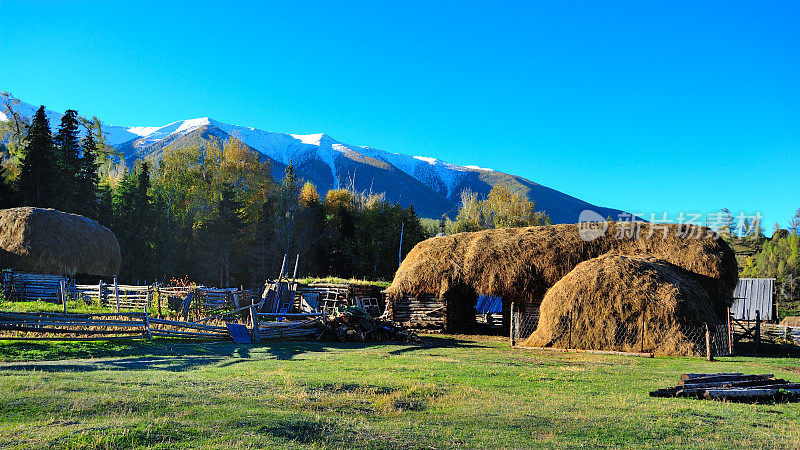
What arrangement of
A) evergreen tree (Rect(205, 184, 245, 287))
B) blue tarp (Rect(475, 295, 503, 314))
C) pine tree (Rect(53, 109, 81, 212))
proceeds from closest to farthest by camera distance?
blue tarp (Rect(475, 295, 503, 314)) → pine tree (Rect(53, 109, 81, 212)) → evergreen tree (Rect(205, 184, 245, 287))

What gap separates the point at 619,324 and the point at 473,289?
24.8 feet

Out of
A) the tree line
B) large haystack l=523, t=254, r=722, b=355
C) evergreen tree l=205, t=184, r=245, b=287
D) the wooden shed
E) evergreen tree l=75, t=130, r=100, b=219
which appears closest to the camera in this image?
large haystack l=523, t=254, r=722, b=355

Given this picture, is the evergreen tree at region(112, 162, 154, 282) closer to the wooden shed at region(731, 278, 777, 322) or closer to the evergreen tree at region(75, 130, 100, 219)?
the evergreen tree at region(75, 130, 100, 219)

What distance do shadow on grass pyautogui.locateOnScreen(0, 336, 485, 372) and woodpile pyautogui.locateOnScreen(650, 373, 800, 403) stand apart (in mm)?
8682

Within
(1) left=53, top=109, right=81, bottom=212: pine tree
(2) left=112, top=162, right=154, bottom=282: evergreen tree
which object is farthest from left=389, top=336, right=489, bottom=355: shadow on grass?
(1) left=53, top=109, right=81, bottom=212: pine tree

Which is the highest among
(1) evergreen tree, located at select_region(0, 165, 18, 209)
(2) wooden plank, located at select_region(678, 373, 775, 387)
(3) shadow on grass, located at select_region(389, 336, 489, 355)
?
(1) evergreen tree, located at select_region(0, 165, 18, 209)

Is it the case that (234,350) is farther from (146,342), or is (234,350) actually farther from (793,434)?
(793,434)

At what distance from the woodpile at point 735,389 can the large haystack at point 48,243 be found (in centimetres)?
2963

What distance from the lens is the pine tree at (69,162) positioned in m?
38.0

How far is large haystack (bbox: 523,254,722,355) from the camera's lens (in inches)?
663

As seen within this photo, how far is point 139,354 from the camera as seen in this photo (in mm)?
13289

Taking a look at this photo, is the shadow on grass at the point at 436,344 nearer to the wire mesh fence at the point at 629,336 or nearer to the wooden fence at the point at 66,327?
the wire mesh fence at the point at 629,336

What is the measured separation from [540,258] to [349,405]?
17.0m

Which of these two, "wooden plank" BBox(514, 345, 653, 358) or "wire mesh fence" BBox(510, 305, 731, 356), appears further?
"wire mesh fence" BBox(510, 305, 731, 356)
